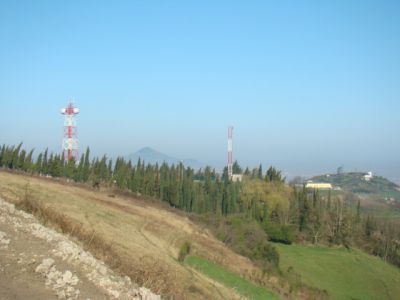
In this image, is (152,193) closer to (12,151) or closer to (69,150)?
(69,150)

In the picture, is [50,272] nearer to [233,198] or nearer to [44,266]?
[44,266]

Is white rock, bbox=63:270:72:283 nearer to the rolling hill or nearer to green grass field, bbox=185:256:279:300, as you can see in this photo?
the rolling hill

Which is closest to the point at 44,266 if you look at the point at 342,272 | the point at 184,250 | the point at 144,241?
the point at 144,241

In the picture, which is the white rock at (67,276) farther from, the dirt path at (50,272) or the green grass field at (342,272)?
the green grass field at (342,272)

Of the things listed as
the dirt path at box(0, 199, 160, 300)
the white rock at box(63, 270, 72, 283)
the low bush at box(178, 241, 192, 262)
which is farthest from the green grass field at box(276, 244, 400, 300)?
the white rock at box(63, 270, 72, 283)

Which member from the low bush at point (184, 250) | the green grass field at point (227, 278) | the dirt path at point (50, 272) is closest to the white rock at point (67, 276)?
the dirt path at point (50, 272)

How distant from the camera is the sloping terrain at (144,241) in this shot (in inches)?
637

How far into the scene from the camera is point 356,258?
74062mm

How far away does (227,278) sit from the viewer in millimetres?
32219

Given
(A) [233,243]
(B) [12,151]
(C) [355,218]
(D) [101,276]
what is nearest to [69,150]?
(B) [12,151]

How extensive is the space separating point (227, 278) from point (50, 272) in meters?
23.3

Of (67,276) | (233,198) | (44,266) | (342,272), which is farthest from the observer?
(233,198)

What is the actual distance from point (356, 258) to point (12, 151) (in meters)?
60.6

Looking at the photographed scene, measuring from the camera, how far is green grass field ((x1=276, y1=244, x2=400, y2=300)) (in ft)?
174
